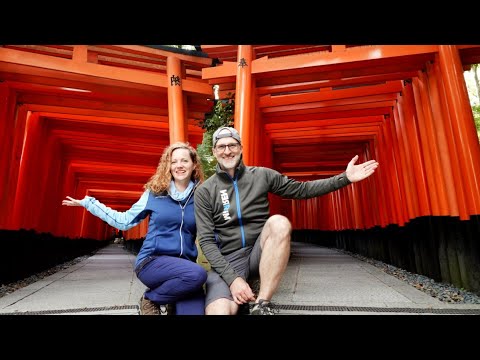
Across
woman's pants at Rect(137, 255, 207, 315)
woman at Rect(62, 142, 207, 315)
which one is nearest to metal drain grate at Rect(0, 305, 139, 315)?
woman at Rect(62, 142, 207, 315)

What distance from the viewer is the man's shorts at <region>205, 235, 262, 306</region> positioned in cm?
249

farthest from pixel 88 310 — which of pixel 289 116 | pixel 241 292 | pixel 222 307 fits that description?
pixel 289 116

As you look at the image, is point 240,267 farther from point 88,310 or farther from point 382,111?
point 382,111

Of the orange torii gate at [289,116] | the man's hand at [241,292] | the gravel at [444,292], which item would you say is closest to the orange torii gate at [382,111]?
the orange torii gate at [289,116]

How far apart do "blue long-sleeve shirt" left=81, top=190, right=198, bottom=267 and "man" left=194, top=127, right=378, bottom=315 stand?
0.43 feet

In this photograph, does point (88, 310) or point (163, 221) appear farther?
point (88, 310)

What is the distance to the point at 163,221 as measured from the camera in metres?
2.63

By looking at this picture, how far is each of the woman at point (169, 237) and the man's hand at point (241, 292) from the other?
275mm

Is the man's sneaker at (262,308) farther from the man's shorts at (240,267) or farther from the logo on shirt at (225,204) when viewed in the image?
the logo on shirt at (225,204)

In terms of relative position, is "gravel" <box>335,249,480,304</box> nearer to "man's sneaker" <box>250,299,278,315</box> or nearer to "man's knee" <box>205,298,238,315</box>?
"man's sneaker" <box>250,299,278,315</box>

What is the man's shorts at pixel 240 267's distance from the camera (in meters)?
2.49

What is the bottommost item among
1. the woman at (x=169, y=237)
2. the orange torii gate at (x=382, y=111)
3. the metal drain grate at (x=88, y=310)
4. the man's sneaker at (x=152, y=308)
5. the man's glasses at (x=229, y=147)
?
the metal drain grate at (x=88, y=310)

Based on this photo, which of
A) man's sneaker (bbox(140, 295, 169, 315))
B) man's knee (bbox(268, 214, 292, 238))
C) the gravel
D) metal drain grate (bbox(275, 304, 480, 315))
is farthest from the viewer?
the gravel

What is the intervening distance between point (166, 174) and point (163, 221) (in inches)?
15.3
